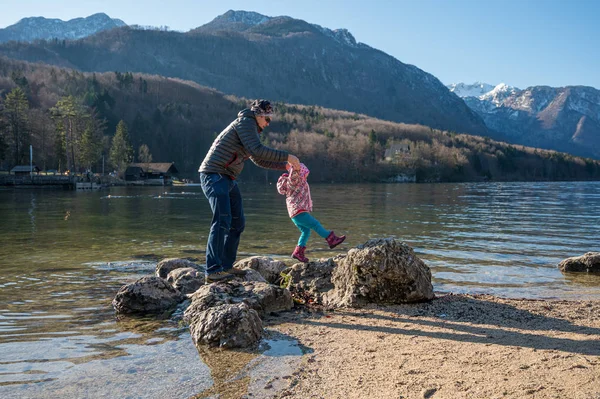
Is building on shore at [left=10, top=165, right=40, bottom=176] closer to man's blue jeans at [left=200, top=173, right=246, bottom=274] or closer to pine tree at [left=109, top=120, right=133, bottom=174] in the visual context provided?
pine tree at [left=109, top=120, right=133, bottom=174]

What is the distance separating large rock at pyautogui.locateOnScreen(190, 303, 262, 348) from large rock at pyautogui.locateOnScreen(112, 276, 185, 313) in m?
1.93

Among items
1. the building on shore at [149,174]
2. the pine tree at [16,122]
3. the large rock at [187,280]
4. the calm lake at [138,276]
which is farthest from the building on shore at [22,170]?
the large rock at [187,280]

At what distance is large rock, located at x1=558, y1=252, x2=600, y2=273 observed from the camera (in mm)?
13281

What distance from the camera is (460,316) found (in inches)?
290

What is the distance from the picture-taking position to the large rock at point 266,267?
10.5 m

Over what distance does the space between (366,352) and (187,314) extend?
2.99 meters

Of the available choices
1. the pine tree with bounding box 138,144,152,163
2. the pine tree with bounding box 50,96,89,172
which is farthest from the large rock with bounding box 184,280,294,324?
the pine tree with bounding box 138,144,152,163

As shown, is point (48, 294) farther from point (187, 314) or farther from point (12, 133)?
point (12, 133)

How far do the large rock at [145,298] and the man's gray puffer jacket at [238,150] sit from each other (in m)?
2.26

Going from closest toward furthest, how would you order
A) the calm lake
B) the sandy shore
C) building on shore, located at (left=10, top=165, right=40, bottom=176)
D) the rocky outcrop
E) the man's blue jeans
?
the sandy shore → the calm lake → the rocky outcrop → the man's blue jeans → building on shore, located at (left=10, top=165, right=40, bottom=176)

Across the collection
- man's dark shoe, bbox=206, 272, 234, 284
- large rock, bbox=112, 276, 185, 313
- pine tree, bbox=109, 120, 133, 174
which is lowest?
large rock, bbox=112, 276, 185, 313

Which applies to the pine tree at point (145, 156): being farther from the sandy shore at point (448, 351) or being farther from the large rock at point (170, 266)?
the sandy shore at point (448, 351)

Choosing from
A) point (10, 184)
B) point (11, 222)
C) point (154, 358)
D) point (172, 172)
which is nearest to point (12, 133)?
point (10, 184)

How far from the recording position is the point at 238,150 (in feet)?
27.0
